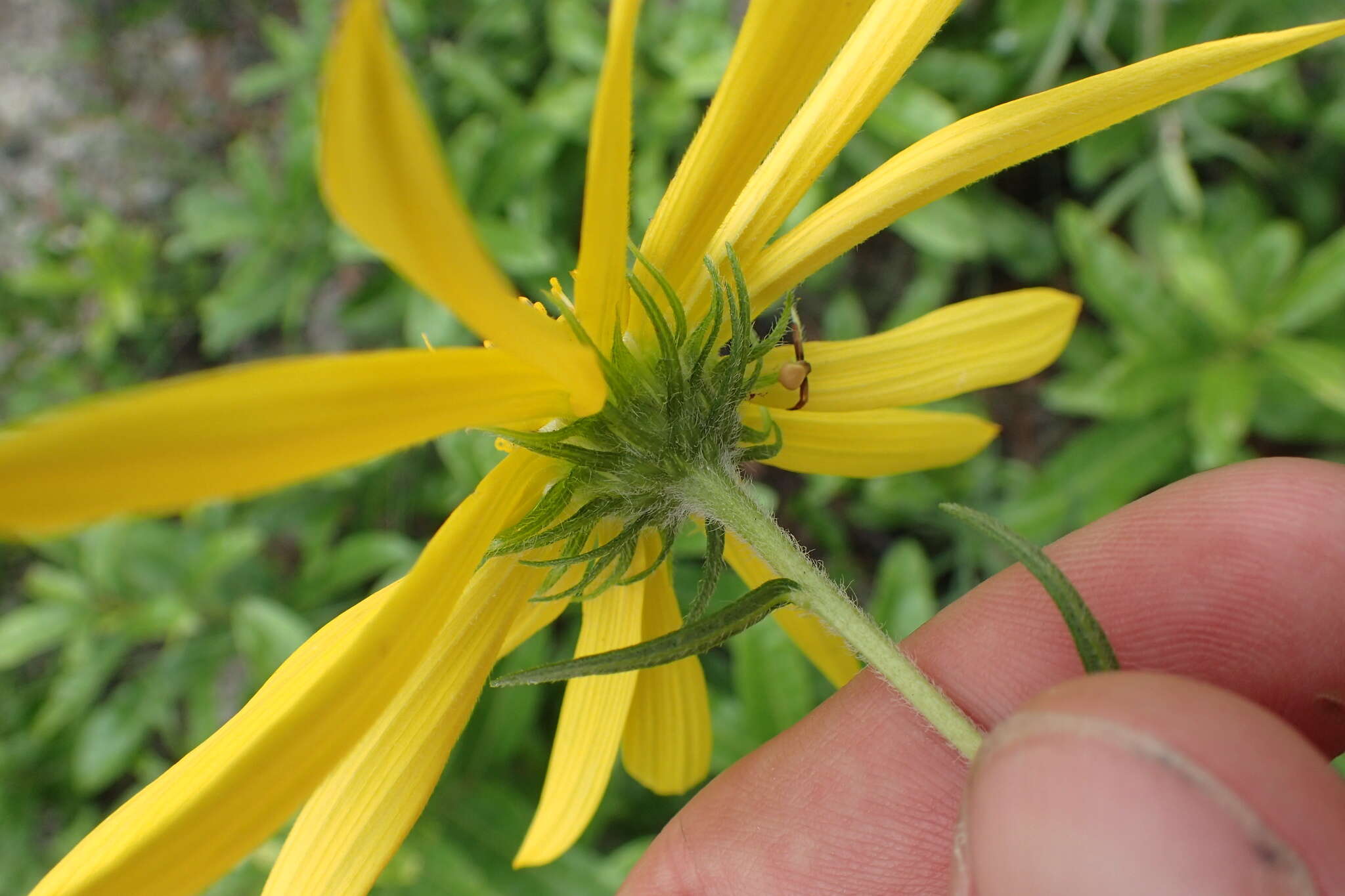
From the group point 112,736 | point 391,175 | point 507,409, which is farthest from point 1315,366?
point 112,736

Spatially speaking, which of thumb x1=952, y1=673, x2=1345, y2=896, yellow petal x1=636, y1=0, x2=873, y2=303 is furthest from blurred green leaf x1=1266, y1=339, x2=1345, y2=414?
yellow petal x1=636, y1=0, x2=873, y2=303

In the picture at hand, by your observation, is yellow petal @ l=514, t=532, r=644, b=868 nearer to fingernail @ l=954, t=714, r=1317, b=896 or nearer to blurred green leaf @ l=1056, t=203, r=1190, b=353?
fingernail @ l=954, t=714, r=1317, b=896

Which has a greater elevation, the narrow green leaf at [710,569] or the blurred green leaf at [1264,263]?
the narrow green leaf at [710,569]

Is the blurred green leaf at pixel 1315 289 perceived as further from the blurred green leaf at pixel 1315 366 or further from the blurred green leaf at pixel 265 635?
the blurred green leaf at pixel 265 635

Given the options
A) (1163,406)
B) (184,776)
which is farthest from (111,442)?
(1163,406)

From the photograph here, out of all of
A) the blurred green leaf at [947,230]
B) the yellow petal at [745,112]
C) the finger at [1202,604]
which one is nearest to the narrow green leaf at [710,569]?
the yellow petal at [745,112]

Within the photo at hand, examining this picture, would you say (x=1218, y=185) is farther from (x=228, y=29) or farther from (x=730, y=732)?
(x=228, y=29)
